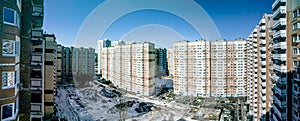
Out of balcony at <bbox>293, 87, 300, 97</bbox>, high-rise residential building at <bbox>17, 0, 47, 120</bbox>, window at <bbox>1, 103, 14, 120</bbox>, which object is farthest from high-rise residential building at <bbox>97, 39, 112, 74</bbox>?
window at <bbox>1, 103, 14, 120</bbox>

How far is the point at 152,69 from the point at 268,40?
18.2 feet

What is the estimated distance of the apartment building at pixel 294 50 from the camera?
2488 mm

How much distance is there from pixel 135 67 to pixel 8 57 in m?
8.07

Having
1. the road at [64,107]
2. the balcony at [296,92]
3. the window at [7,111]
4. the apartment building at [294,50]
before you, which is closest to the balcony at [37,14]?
the window at [7,111]

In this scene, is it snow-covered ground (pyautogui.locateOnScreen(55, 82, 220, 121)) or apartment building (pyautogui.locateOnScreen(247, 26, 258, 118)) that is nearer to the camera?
apartment building (pyautogui.locateOnScreen(247, 26, 258, 118))

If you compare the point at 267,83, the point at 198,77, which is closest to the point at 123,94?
the point at 198,77

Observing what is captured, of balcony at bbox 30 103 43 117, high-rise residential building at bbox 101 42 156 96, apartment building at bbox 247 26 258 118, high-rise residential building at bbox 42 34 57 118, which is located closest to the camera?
balcony at bbox 30 103 43 117

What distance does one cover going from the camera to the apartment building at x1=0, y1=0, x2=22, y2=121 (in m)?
1.17

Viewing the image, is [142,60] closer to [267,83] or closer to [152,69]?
[152,69]

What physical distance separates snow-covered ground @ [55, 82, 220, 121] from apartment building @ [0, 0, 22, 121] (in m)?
5.31

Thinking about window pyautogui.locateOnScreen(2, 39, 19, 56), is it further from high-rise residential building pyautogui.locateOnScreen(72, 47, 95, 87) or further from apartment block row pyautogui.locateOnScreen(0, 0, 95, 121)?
high-rise residential building pyautogui.locateOnScreen(72, 47, 95, 87)

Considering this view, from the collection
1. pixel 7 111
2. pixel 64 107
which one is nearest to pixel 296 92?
pixel 7 111

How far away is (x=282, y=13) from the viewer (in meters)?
2.83

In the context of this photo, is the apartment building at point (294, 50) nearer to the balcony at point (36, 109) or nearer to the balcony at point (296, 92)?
the balcony at point (296, 92)
